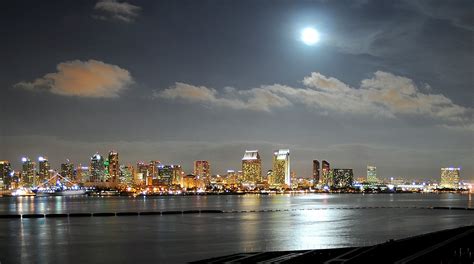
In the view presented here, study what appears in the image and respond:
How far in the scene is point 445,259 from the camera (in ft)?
106

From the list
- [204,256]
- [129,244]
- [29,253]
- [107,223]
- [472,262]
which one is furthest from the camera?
[107,223]

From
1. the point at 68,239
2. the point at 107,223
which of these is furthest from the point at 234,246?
the point at 107,223

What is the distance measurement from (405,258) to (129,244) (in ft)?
92.6

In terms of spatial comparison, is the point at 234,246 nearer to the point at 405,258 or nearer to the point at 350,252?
the point at 350,252

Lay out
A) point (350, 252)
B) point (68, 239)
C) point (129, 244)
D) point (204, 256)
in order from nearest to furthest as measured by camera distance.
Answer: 1. point (350, 252)
2. point (204, 256)
3. point (129, 244)
4. point (68, 239)

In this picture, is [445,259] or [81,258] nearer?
[445,259]

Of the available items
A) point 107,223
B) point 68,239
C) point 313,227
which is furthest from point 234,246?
point 107,223

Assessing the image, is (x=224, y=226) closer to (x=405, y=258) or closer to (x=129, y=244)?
(x=129, y=244)

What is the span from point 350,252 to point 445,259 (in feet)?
22.3

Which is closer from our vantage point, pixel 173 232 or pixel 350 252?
pixel 350 252

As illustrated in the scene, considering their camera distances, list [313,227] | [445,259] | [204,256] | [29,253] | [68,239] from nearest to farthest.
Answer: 1. [445,259]
2. [204,256]
3. [29,253]
4. [68,239]
5. [313,227]

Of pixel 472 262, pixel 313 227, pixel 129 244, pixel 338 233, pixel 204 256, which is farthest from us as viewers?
pixel 313 227

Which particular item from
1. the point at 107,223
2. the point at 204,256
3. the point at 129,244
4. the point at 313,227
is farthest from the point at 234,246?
the point at 107,223

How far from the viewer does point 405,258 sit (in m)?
32.8
